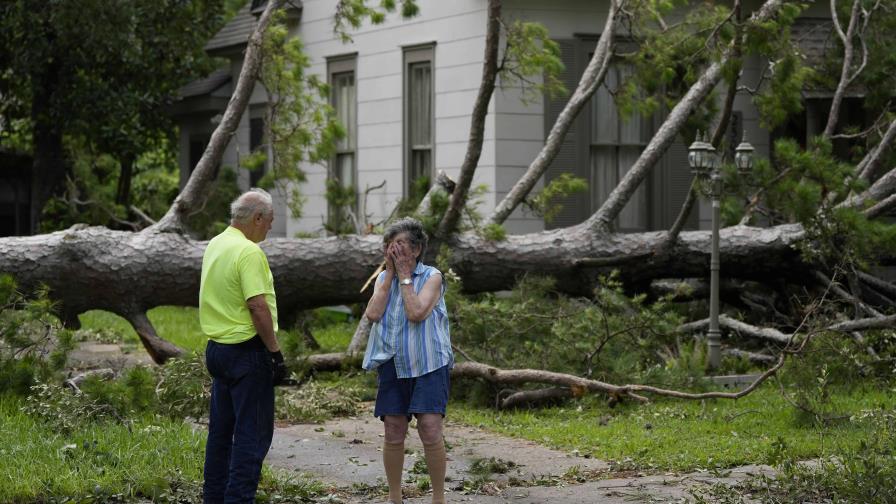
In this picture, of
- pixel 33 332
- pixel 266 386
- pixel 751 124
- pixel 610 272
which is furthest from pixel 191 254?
pixel 751 124

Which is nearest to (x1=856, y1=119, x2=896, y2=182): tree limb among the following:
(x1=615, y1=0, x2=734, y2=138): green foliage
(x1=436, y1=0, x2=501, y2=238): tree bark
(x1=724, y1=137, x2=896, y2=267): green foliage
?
(x1=724, y1=137, x2=896, y2=267): green foliage

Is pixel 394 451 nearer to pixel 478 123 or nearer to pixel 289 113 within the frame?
pixel 478 123

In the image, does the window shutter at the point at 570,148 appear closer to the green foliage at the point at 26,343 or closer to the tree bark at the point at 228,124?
the tree bark at the point at 228,124

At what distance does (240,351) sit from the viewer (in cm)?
646

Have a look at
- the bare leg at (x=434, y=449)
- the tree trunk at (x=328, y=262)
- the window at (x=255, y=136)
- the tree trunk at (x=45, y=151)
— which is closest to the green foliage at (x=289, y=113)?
the tree trunk at (x=328, y=262)

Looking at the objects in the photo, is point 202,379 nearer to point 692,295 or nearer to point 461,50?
point 692,295

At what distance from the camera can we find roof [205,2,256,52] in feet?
65.2

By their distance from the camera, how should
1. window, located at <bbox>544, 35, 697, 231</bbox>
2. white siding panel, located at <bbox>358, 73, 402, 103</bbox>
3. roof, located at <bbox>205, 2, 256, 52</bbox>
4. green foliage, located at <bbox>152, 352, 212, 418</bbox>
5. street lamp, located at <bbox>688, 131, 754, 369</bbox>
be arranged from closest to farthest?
green foliage, located at <bbox>152, 352, 212, 418</bbox> < street lamp, located at <bbox>688, 131, 754, 369</bbox> < window, located at <bbox>544, 35, 697, 231</bbox> < white siding panel, located at <bbox>358, 73, 402, 103</bbox> < roof, located at <bbox>205, 2, 256, 52</bbox>

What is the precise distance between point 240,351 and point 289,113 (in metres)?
7.20

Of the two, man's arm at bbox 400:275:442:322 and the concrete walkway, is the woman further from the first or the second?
the concrete walkway

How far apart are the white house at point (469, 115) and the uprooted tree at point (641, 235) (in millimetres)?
1442

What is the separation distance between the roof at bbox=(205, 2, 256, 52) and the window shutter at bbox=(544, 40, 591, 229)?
627cm

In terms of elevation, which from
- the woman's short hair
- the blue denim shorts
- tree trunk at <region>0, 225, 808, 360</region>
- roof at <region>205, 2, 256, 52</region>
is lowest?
the blue denim shorts

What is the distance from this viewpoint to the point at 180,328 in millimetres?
16062
